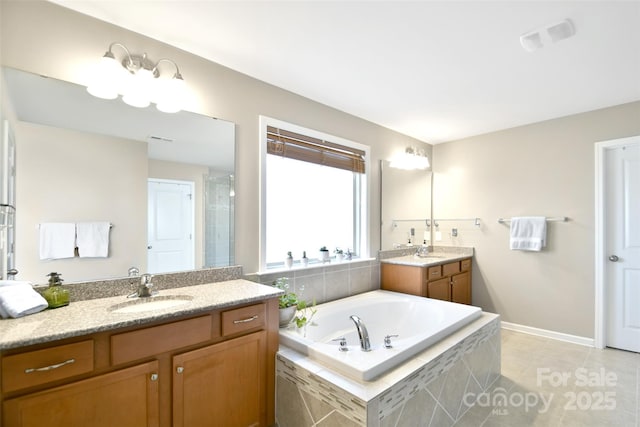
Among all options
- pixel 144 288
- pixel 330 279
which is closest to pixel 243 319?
pixel 144 288

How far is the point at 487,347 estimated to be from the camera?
2318mm

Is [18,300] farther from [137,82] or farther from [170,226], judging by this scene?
[137,82]

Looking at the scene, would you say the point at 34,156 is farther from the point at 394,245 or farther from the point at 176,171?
the point at 394,245

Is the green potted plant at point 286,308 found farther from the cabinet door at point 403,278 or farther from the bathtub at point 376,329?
the cabinet door at point 403,278

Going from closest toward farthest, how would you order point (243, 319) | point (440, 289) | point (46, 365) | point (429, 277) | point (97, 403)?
point (46, 365), point (97, 403), point (243, 319), point (429, 277), point (440, 289)

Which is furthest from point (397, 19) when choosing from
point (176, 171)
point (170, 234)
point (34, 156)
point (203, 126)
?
point (34, 156)

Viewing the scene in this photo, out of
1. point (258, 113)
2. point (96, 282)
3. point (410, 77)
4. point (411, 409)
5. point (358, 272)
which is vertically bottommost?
point (411, 409)

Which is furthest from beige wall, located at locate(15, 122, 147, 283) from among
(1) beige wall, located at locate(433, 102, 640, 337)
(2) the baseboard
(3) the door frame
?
(3) the door frame

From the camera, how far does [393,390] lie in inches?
59.6

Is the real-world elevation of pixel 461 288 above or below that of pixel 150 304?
below

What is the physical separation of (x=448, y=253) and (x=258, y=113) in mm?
3096

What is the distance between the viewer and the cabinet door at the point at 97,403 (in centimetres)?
113

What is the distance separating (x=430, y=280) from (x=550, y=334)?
1.50 m

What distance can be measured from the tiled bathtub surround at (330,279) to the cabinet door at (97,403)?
3.31ft
